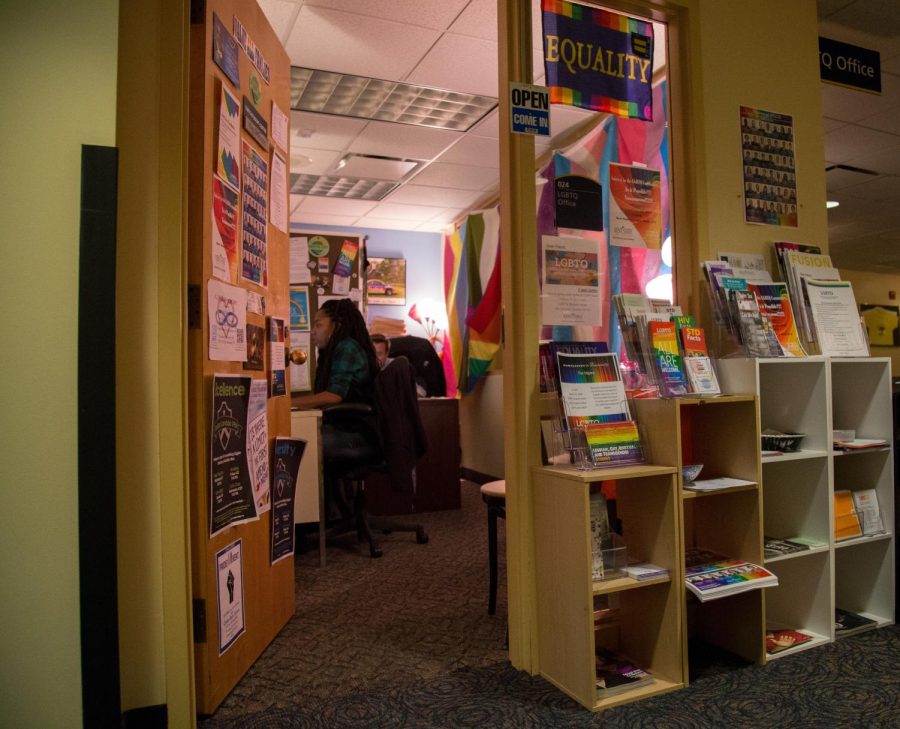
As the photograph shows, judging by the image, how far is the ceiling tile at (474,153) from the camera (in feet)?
15.1

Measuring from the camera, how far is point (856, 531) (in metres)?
2.29

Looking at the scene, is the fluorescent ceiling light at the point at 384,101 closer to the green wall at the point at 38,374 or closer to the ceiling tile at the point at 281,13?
the ceiling tile at the point at 281,13

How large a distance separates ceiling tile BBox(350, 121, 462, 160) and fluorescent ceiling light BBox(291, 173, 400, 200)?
0.67 meters

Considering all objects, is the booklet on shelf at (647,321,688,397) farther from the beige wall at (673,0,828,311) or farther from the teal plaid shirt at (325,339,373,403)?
the teal plaid shirt at (325,339,373,403)

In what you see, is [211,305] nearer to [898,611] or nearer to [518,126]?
[518,126]

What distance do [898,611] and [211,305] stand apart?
8.47 ft

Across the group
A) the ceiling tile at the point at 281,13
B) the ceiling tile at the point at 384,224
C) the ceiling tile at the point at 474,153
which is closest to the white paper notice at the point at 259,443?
the ceiling tile at the point at 281,13

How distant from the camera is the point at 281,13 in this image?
9.95ft

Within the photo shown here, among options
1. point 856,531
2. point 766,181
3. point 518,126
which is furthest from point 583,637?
point 766,181

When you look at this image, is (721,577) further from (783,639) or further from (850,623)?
(850,623)

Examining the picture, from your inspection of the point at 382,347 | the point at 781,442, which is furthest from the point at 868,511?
the point at 382,347

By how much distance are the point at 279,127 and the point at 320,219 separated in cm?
445

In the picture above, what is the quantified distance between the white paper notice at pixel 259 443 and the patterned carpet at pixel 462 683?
1.80ft

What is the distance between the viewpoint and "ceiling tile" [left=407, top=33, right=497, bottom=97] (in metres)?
3.32
